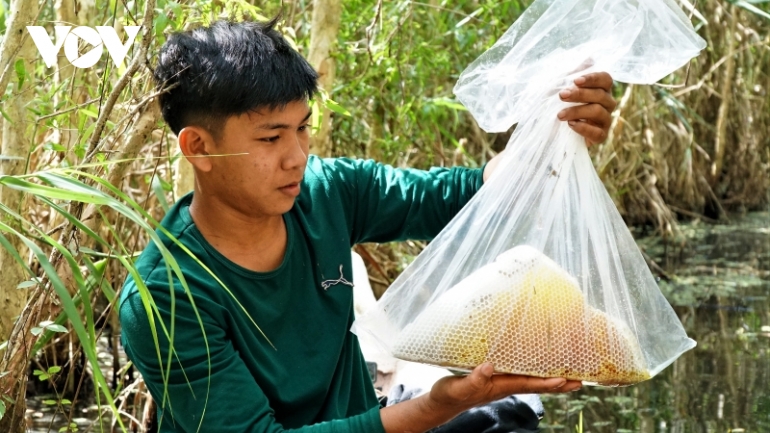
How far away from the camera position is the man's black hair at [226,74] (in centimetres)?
165

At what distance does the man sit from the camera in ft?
5.32

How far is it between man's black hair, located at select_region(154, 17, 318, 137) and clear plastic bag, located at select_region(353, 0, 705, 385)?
0.33m

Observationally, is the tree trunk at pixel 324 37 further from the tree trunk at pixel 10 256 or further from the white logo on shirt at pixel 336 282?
the white logo on shirt at pixel 336 282

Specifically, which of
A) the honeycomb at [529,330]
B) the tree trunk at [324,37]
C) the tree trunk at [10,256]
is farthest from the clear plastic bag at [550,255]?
the tree trunk at [324,37]

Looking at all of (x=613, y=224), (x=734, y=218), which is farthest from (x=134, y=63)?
(x=734, y=218)

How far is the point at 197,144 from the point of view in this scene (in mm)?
1721

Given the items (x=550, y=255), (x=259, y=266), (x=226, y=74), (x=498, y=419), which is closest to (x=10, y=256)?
(x=259, y=266)

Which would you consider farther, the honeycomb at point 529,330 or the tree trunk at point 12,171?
the tree trunk at point 12,171

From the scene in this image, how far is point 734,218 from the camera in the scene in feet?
23.5

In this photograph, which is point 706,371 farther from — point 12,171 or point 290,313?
point 12,171

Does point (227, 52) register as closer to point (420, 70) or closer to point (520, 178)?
point (520, 178)

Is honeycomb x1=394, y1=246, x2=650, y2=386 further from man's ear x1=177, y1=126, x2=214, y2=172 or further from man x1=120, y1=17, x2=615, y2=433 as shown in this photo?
man's ear x1=177, y1=126, x2=214, y2=172

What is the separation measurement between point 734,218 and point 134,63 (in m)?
6.02

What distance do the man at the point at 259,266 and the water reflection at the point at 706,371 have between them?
143 centimetres
